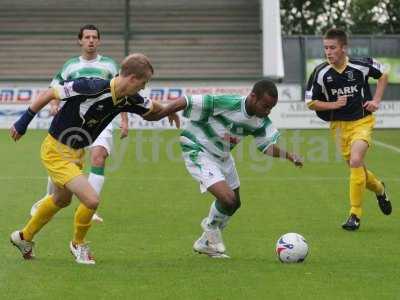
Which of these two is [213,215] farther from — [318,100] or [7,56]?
[7,56]

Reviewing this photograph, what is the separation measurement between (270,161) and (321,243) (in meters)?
9.12

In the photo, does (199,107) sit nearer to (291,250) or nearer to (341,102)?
(291,250)

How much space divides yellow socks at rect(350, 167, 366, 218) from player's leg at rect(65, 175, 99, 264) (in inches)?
136

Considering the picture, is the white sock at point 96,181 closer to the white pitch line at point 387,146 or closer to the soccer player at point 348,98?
the soccer player at point 348,98

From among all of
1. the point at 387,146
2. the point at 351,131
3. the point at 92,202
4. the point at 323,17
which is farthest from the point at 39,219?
the point at 323,17

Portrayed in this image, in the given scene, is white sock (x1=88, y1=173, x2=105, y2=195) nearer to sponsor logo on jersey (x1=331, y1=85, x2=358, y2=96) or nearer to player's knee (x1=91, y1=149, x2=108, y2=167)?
player's knee (x1=91, y1=149, x2=108, y2=167)

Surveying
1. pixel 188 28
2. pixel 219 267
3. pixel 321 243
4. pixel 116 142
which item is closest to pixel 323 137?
pixel 116 142

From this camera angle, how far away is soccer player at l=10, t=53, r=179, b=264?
7.98 metres

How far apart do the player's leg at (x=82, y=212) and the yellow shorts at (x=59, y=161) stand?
0.07 m

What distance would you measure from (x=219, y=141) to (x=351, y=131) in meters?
2.67

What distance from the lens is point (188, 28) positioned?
35.7 metres

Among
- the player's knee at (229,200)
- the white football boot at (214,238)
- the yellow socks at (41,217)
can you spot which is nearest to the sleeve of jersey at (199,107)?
the player's knee at (229,200)

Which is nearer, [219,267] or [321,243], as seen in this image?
[219,267]

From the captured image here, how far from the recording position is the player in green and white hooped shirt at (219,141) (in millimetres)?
8625
